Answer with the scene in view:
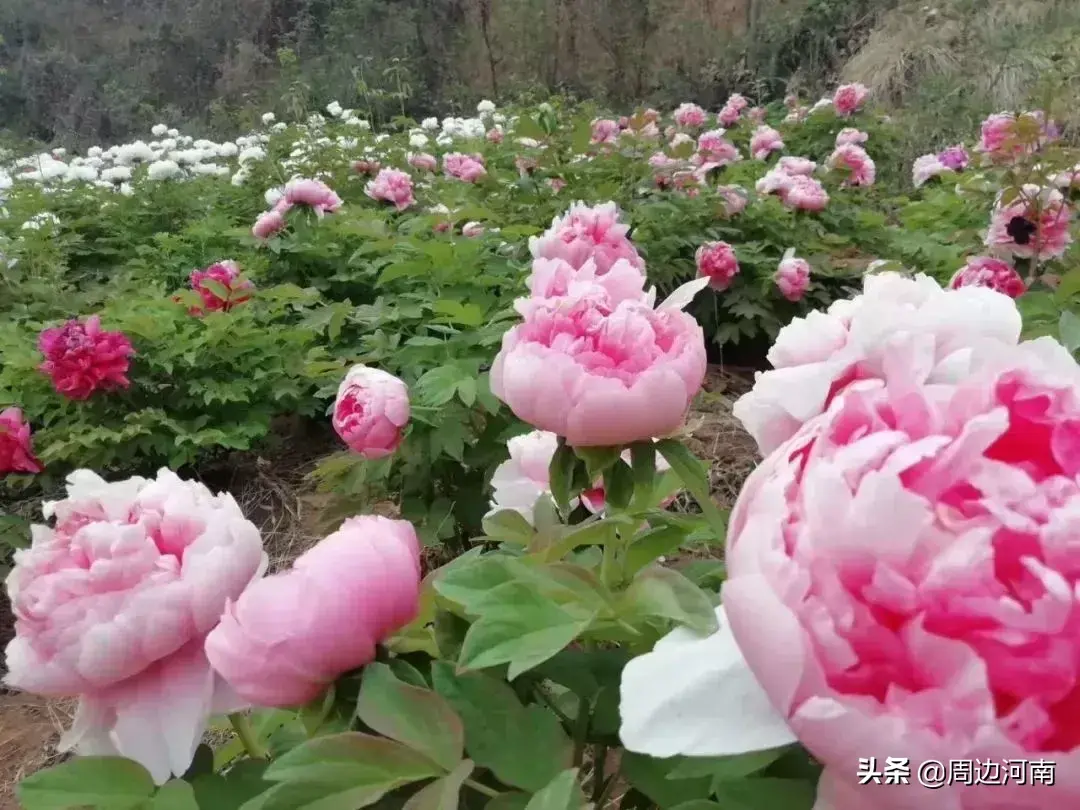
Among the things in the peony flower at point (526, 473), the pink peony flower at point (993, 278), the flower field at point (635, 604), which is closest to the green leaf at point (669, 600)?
the flower field at point (635, 604)

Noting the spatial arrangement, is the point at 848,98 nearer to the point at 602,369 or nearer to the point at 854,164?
the point at 854,164

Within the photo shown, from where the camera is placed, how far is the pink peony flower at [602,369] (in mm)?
461

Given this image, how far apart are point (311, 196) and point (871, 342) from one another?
2400 mm

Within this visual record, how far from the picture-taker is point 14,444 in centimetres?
180

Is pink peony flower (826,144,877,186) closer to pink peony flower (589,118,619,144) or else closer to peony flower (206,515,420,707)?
pink peony flower (589,118,619,144)

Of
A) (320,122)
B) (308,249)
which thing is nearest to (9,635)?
(308,249)

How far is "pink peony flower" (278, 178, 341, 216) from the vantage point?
8.21 ft

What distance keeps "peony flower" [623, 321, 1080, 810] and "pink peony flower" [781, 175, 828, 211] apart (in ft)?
7.72

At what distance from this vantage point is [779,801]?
1.04 feet

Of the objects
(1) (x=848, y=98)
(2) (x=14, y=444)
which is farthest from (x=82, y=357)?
(1) (x=848, y=98)

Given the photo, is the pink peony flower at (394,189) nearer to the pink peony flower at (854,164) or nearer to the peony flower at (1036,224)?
the pink peony flower at (854,164)

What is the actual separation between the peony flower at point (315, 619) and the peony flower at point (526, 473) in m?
0.22

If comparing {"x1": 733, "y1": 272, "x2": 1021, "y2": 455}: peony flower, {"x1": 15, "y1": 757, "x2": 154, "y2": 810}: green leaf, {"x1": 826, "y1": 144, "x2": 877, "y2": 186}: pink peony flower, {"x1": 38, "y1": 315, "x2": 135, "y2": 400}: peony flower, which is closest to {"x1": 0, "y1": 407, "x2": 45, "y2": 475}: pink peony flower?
{"x1": 38, "y1": 315, "x2": 135, "y2": 400}: peony flower

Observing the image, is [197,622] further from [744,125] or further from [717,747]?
[744,125]
